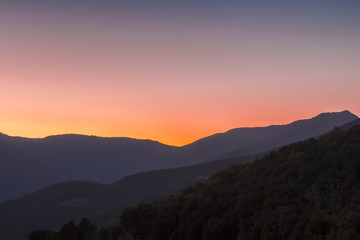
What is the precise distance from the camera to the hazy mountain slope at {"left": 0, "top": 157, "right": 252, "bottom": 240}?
296 ft

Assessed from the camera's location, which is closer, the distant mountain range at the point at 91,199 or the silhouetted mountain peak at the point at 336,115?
the distant mountain range at the point at 91,199

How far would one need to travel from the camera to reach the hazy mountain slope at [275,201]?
25.3m

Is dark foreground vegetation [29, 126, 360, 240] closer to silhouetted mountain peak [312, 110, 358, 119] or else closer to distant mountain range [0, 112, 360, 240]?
distant mountain range [0, 112, 360, 240]

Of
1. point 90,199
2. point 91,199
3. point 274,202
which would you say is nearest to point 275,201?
point 274,202

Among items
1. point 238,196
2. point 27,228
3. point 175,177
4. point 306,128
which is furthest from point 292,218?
point 306,128

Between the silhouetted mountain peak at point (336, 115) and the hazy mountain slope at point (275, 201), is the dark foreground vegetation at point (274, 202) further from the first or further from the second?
the silhouetted mountain peak at point (336, 115)

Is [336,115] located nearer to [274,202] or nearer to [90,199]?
[90,199]

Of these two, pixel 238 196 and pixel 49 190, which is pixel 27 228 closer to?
pixel 49 190

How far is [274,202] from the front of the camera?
29562 mm

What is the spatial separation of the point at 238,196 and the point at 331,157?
22.8ft

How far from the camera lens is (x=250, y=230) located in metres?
27.5

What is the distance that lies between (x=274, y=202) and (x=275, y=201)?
91 mm

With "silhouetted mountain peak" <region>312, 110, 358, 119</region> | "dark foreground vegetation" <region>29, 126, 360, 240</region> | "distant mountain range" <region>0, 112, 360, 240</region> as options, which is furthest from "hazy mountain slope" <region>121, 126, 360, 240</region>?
"silhouetted mountain peak" <region>312, 110, 358, 119</region>

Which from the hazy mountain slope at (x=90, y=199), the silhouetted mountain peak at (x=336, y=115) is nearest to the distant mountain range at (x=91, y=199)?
the hazy mountain slope at (x=90, y=199)
